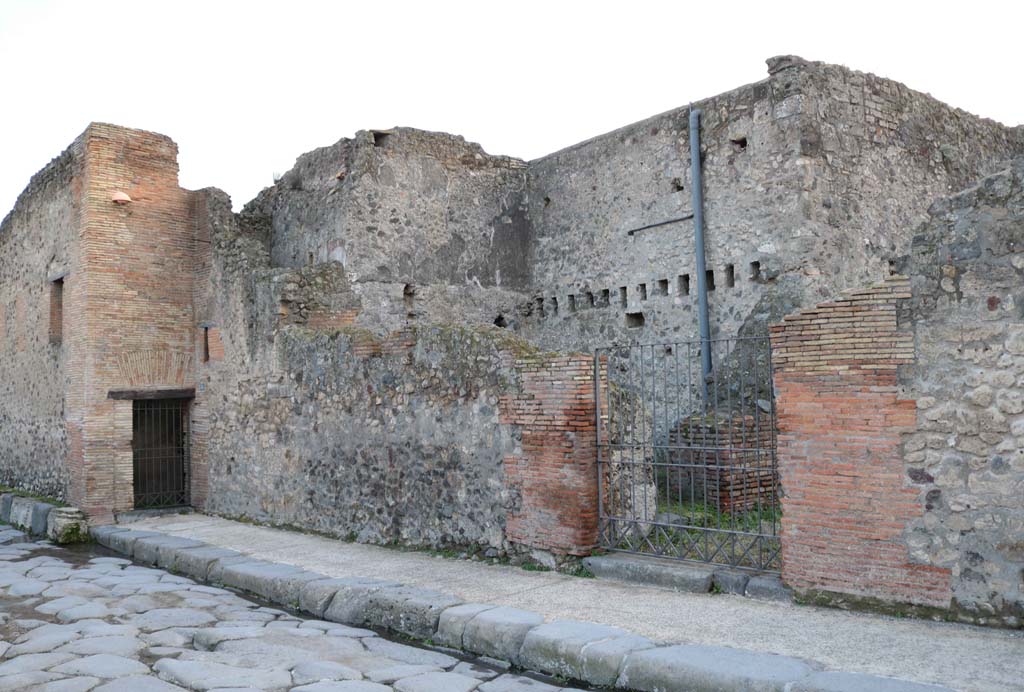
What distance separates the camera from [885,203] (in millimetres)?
10531

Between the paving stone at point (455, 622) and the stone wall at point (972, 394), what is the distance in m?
2.69

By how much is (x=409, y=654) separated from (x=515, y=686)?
0.97 m

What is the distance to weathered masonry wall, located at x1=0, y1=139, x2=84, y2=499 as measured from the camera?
1202 centimetres

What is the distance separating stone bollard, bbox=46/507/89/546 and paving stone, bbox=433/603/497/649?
22.8ft

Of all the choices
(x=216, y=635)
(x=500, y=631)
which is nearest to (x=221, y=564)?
(x=216, y=635)

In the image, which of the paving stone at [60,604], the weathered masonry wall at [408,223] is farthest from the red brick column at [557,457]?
the weathered masonry wall at [408,223]

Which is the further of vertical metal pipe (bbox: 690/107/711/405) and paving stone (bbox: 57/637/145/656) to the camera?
vertical metal pipe (bbox: 690/107/711/405)

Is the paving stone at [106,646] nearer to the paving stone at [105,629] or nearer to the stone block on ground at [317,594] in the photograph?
the paving stone at [105,629]

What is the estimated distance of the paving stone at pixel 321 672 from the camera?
4762mm

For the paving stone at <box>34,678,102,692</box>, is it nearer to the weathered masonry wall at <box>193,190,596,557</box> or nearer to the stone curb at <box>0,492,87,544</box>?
the weathered masonry wall at <box>193,190,596,557</box>

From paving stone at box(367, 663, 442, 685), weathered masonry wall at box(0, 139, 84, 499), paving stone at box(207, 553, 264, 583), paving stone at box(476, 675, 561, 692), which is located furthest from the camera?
weathered masonry wall at box(0, 139, 84, 499)

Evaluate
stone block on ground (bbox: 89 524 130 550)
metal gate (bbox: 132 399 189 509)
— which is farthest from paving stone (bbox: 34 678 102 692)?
metal gate (bbox: 132 399 189 509)

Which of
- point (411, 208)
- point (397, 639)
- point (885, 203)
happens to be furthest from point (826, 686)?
point (411, 208)

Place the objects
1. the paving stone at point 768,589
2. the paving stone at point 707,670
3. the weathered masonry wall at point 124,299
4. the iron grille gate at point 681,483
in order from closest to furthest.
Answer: the paving stone at point 707,670
the paving stone at point 768,589
the iron grille gate at point 681,483
the weathered masonry wall at point 124,299
